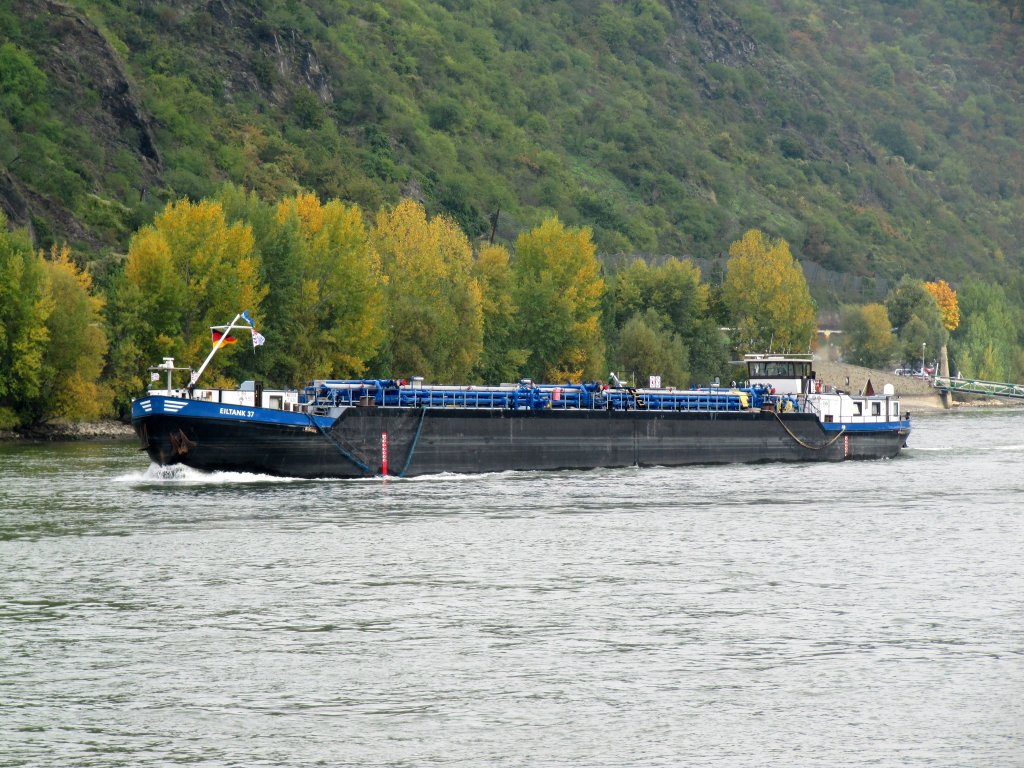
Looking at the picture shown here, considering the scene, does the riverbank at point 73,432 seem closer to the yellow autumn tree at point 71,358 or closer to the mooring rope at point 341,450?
the yellow autumn tree at point 71,358

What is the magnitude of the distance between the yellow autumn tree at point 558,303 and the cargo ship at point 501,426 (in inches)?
1601

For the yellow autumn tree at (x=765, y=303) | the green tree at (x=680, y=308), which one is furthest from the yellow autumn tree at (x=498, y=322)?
the yellow autumn tree at (x=765, y=303)

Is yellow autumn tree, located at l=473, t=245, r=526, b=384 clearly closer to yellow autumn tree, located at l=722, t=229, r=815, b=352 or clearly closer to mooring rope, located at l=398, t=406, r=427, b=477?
yellow autumn tree, located at l=722, t=229, r=815, b=352

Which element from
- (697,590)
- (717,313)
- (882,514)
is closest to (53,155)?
(717,313)

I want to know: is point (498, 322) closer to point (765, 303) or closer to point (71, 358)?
point (765, 303)

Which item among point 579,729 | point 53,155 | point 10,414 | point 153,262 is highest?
point 53,155

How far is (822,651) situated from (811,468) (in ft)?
181

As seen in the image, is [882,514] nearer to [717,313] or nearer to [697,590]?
[697,590]

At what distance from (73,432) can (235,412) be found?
120ft

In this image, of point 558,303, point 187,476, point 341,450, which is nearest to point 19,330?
point 187,476

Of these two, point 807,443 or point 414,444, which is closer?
point 414,444

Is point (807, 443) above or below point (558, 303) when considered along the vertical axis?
below

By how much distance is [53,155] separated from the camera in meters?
151

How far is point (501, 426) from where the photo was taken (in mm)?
83000
